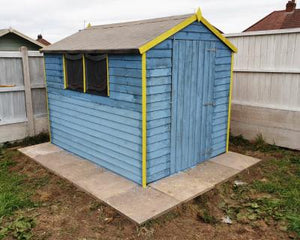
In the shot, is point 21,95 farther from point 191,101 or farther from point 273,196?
point 273,196

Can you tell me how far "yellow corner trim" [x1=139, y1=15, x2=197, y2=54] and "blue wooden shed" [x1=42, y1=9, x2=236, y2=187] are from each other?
2cm

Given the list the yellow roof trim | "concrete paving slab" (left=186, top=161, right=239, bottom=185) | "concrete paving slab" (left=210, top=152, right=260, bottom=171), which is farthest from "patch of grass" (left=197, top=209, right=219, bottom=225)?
the yellow roof trim

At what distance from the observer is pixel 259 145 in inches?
280

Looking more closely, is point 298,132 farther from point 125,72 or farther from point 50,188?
point 50,188

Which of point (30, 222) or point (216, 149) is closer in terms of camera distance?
point (30, 222)

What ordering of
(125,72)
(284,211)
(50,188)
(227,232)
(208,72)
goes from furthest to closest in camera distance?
(208,72) < (50,188) < (125,72) < (284,211) < (227,232)

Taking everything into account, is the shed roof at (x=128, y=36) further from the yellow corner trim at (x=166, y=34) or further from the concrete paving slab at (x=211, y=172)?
the concrete paving slab at (x=211, y=172)

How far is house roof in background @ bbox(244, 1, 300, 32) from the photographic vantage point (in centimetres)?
1912

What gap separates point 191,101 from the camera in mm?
5293

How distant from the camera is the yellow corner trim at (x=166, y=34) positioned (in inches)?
167

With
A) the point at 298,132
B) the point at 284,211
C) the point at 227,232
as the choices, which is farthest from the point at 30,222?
the point at 298,132

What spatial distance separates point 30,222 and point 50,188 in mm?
1033

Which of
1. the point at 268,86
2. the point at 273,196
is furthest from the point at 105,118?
the point at 268,86

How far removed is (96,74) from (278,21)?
18.5 metres
